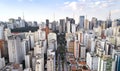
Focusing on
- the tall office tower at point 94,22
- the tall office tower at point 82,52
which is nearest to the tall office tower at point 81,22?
the tall office tower at point 94,22

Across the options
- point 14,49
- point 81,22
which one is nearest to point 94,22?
point 81,22

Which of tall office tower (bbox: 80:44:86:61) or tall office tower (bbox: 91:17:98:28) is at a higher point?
tall office tower (bbox: 91:17:98:28)

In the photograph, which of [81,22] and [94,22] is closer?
[81,22]

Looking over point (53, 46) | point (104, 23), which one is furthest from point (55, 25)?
point (53, 46)

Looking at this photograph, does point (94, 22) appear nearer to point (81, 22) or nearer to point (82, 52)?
point (81, 22)

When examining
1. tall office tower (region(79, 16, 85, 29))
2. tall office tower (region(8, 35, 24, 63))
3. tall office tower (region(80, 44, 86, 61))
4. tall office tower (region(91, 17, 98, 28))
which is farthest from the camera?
tall office tower (region(91, 17, 98, 28))

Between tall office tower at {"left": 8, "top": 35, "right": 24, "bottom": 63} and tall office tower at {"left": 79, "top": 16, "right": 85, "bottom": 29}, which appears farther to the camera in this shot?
tall office tower at {"left": 79, "top": 16, "right": 85, "bottom": 29}

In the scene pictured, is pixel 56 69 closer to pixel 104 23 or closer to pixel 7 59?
pixel 7 59

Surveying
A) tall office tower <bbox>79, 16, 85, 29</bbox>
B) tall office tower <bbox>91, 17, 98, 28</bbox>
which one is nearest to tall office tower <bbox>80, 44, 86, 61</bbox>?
tall office tower <bbox>79, 16, 85, 29</bbox>

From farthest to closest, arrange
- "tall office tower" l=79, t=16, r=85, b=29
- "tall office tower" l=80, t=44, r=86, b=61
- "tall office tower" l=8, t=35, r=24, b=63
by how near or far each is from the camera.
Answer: "tall office tower" l=79, t=16, r=85, b=29
"tall office tower" l=80, t=44, r=86, b=61
"tall office tower" l=8, t=35, r=24, b=63

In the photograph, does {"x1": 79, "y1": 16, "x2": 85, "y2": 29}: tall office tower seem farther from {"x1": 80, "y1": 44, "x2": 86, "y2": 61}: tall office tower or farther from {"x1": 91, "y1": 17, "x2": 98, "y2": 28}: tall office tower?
{"x1": 80, "y1": 44, "x2": 86, "y2": 61}: tall office tower

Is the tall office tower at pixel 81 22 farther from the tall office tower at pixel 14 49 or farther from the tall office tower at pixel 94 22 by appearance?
the tall office tower at pixel 14 49

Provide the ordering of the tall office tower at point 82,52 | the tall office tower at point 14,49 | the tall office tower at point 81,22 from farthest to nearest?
the tall office tower at point 81,22 < the tall office tower at point 82,52 < the tall office tower at point 14,49
